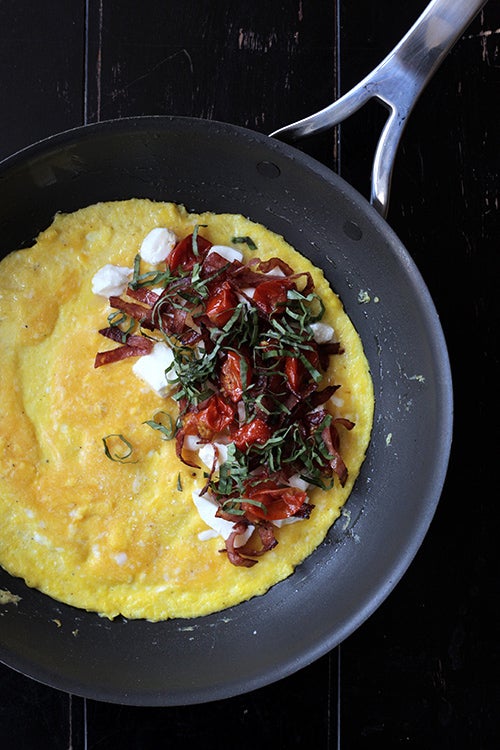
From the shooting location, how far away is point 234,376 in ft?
8.60

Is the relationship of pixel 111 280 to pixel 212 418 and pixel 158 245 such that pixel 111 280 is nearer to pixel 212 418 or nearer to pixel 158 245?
pixel 158 245

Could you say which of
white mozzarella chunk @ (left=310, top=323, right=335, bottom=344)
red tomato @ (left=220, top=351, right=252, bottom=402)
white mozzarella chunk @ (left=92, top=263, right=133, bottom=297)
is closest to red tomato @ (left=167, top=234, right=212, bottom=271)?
white mozzarella chunk @ (left=92, top=263, right=133, bottom=297)

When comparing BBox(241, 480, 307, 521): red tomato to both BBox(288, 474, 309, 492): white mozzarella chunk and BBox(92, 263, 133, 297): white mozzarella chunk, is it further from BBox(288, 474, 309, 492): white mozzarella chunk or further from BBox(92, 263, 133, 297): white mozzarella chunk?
BBox(92, 263, 133, 297): white mozzarella chunk

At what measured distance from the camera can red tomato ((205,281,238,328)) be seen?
260cm

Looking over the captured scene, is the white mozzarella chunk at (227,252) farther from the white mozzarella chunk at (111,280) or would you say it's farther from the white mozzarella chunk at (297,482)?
the white mozzarella chunk at (297,482)

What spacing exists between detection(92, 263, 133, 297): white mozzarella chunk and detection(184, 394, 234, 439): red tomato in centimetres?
54

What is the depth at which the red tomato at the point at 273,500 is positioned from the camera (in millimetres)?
2648

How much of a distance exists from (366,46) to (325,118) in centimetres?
65

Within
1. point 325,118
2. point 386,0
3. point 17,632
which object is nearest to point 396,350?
point 325,118

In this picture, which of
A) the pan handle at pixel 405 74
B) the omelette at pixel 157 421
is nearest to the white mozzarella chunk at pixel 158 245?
the omelette at pixel 157 421

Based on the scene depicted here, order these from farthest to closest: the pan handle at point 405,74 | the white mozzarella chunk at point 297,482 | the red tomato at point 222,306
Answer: the white mozzarella chunk at point 297,482 < the red tomato at point 222,306 < the pan handle at point 405,74

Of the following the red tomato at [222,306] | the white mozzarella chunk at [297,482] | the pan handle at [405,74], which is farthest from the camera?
the white mozzarella chunk at [297,482]

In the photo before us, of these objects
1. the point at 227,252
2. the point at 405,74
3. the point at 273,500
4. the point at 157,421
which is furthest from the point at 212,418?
the point at 405,74

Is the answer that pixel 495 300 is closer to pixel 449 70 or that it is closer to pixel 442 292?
pixel 442 292
